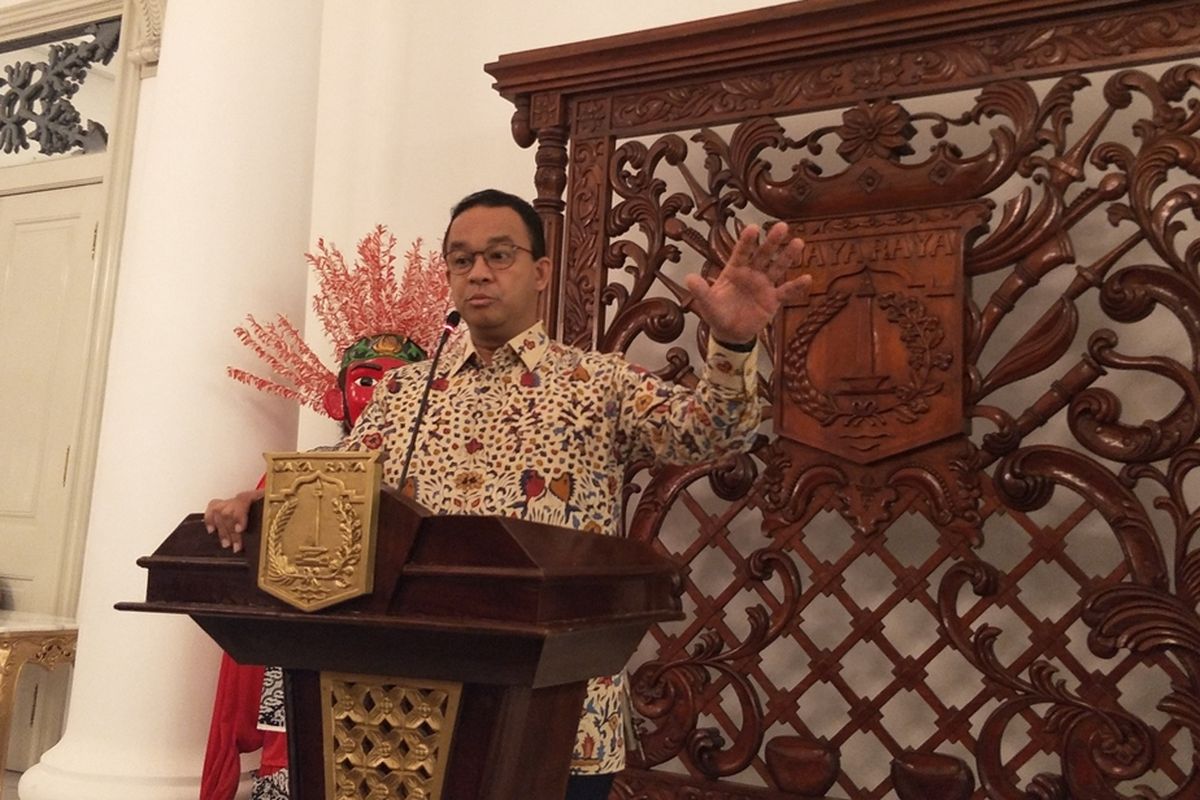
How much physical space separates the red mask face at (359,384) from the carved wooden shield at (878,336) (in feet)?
3.01

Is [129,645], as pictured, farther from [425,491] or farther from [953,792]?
[953,792]

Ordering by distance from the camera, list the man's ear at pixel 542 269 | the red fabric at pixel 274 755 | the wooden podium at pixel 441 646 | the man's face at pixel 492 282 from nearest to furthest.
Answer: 1. the wooden podium at pixel 441 646
2. the man's face at pixel 492 282
3. the man's ear at pixel 542 269
4. the red fabric at pixel 274 755

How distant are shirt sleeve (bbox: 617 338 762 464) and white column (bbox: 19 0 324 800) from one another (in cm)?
146

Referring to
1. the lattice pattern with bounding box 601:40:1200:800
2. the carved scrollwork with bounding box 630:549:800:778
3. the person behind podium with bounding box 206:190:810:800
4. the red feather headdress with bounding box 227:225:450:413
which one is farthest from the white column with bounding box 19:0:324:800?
the person behind podium with bounding box 206:190:810:800

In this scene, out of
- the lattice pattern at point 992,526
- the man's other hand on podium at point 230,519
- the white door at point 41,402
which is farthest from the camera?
the white door at point 41,402

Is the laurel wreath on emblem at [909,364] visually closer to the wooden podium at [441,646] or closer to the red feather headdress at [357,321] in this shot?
the red feather headdress at [357,321]

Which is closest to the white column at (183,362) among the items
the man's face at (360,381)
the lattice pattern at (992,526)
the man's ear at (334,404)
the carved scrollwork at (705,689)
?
the man's ear at (334,404)

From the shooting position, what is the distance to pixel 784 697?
248 centimetres

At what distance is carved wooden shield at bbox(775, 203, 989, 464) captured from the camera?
2.33 metres

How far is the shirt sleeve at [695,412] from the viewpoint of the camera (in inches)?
56.3

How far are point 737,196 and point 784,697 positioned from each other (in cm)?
116

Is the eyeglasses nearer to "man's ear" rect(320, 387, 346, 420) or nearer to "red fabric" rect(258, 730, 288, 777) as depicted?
"man's ear" rect(320, 387, 346, 420)

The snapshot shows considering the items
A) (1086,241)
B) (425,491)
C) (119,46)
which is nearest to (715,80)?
(1086,241)

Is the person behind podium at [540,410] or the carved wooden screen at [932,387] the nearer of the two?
the person behind podium at [540,410]
